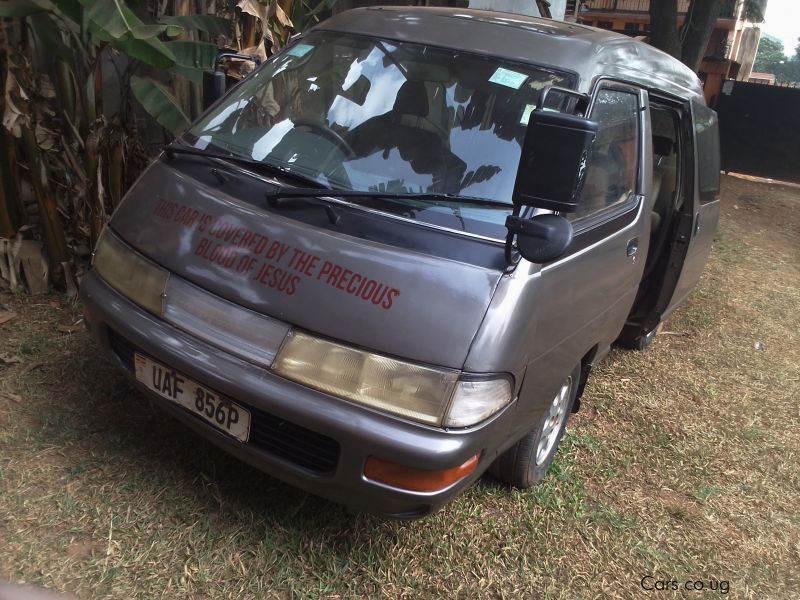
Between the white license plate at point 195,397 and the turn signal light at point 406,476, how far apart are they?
18.8 inches

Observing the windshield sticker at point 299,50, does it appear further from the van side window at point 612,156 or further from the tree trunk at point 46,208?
the tree trunk at point 46,208

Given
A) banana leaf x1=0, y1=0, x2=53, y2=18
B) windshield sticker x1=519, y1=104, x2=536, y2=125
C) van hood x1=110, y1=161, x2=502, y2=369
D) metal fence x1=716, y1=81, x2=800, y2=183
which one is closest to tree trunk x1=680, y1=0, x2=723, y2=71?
metal fence x1=716, y1=81, x2=800, y2=183

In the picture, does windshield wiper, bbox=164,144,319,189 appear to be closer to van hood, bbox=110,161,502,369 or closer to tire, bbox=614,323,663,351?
van hood, bbox=110,161,502,369

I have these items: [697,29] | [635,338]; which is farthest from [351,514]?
[697,29]

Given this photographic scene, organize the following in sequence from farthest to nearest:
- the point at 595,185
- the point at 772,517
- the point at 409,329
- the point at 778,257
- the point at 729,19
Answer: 1. the point at 729,19
2. the point at 778,257
3. the point at 772,517
4. the point at 595,185
5. the point at 409,329

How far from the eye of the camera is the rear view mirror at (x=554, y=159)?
7.22 feet

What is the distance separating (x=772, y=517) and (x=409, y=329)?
2422mm

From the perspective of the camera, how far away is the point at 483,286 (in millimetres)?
2373

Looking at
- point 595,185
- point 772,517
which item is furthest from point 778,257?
point 595,185

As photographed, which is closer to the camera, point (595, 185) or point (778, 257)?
point (595, 185)

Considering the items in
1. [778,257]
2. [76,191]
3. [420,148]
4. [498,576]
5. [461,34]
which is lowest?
[778,257]

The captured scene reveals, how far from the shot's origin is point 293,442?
7.89 ft

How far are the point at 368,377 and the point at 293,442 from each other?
14.5 inches

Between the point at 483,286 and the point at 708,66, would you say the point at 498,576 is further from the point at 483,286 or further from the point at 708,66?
the point at 708,66
